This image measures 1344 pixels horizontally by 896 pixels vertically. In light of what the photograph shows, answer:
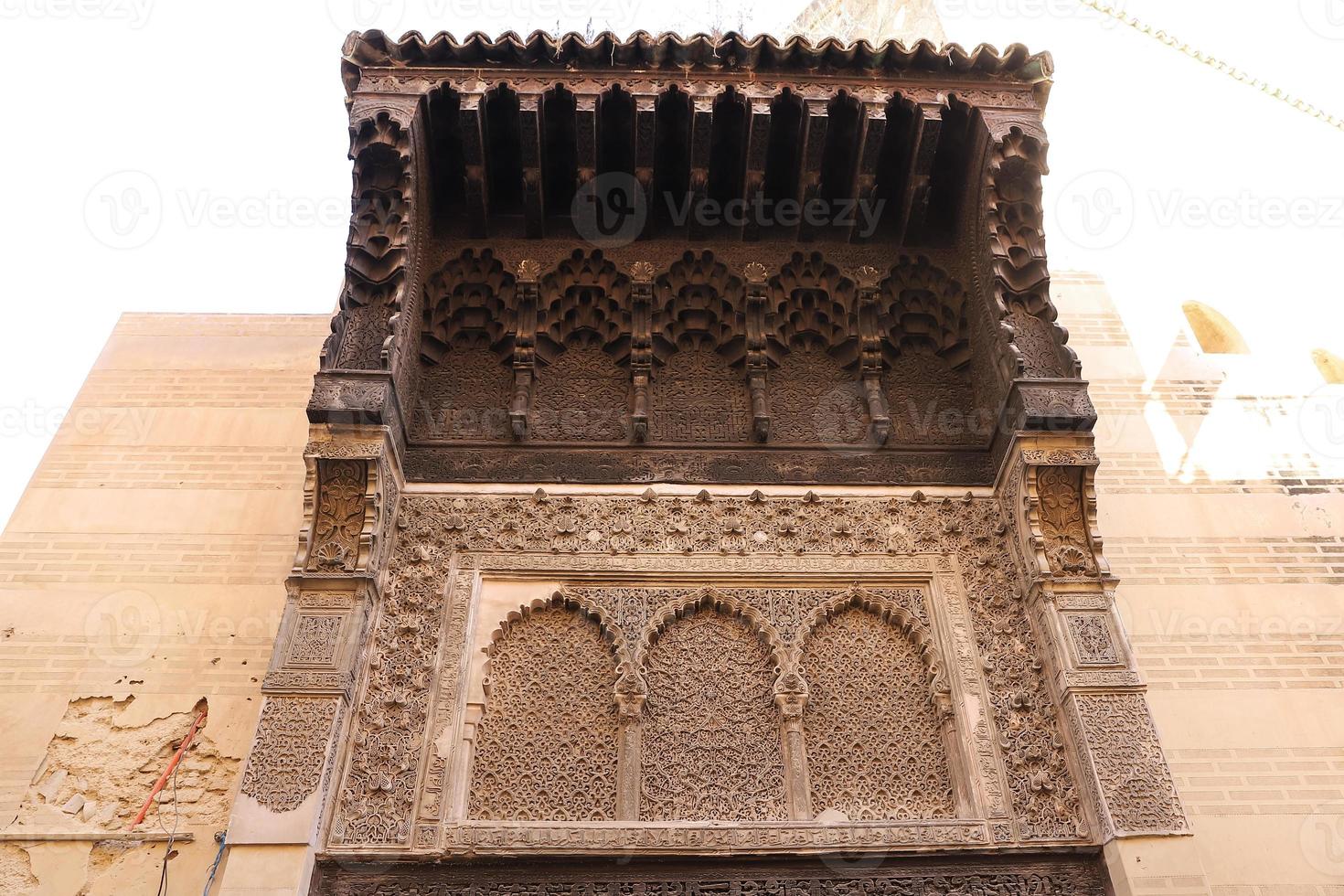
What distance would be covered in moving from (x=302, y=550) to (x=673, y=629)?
4.81ft

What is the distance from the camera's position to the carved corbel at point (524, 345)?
468 cm

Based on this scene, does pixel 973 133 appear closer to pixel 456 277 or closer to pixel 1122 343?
pixel 1122 343

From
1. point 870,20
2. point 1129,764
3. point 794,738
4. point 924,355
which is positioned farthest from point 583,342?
point 870,20

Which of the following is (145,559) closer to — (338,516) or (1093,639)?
(338,516)

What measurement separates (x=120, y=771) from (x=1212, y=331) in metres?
6.03

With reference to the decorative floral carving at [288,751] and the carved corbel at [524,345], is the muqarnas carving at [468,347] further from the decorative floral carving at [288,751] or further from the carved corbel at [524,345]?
the decorative floral carving at [288,751]

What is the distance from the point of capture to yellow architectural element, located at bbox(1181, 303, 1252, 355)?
6008 millimetres

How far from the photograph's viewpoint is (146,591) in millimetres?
4551

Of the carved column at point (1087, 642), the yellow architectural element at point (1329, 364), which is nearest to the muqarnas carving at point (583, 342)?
the carved column at point (1087, 642)

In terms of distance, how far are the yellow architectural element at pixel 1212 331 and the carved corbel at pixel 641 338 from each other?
3256mm

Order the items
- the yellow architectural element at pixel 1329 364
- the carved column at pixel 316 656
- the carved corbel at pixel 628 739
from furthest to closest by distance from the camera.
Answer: the yellow architectural element at pixel 1329 364
the carved corbel at pixel 628 739
the carved column at pixel 316 656

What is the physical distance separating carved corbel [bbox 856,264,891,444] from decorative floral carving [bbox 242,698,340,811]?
2.67 m

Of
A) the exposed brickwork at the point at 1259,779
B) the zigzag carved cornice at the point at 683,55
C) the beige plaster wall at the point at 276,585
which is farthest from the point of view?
the zigzag carved cornice at the point at 683,55

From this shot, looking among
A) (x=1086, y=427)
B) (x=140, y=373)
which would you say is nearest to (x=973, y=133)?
(x=1086, y=427)
